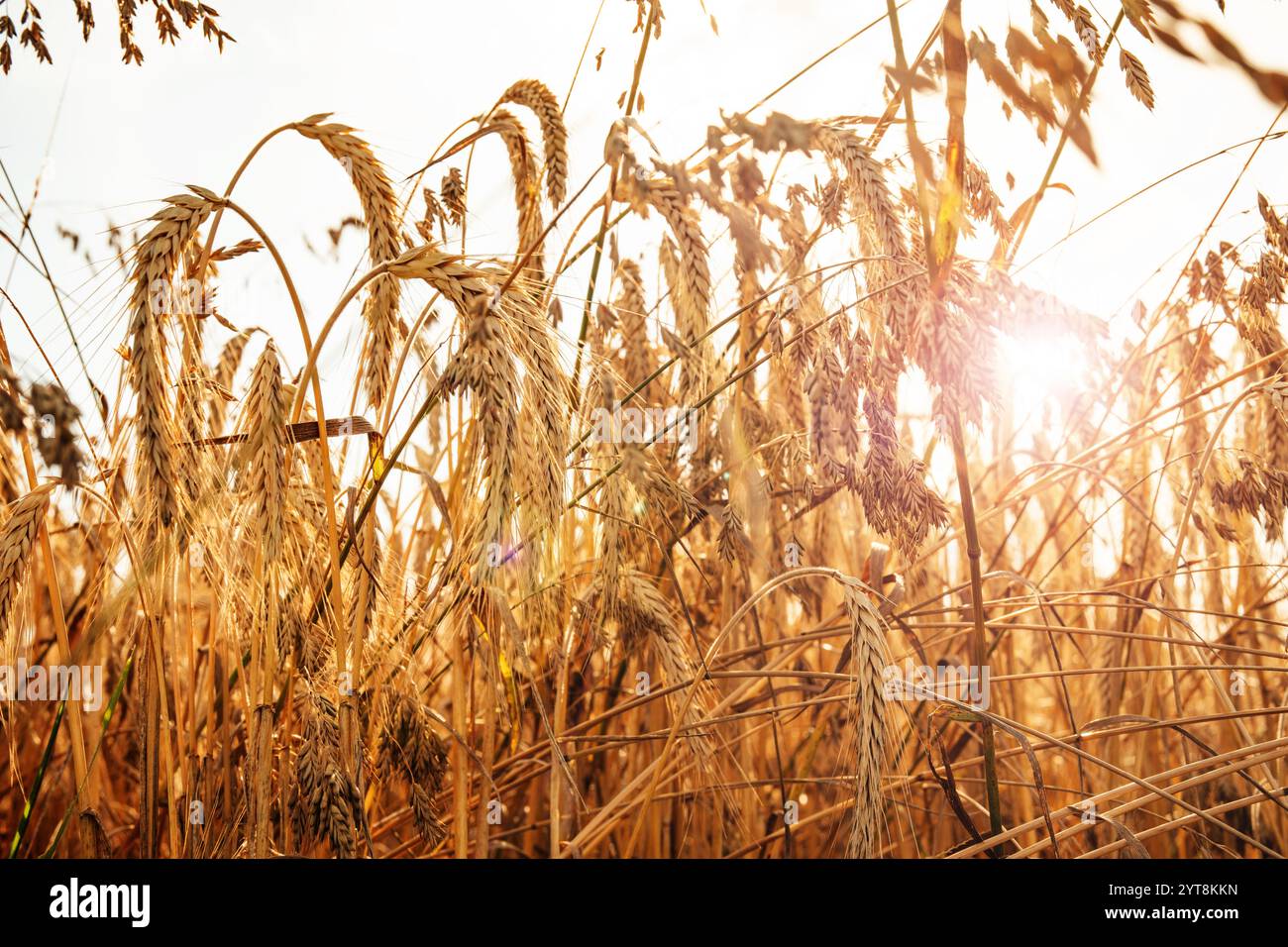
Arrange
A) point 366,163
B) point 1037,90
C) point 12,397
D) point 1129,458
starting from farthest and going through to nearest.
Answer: point 1129,458, point 366,163, point 1037,90, point 12,397

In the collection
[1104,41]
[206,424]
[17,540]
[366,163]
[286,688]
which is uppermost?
[1104,41]

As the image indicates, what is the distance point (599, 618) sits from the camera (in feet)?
4.80

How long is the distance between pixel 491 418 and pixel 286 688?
688mm

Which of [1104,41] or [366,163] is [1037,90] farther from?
[366,163]

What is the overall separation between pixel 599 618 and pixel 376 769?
433mm

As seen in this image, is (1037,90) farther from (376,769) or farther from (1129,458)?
(1129,458)

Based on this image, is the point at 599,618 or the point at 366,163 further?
the point at 599,618

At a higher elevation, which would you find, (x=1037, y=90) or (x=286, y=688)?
(x=1037, y=90)

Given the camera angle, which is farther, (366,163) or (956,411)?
(366,163)
